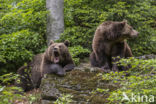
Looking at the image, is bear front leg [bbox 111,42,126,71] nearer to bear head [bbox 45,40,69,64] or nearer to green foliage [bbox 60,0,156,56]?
bear head [bbox 45,40,69,64]

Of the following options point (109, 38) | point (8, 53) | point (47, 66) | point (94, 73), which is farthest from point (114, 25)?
point (8, 53)

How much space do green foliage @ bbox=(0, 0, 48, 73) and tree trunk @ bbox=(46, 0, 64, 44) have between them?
281 millimetres

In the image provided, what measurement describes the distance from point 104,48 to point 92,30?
2235mm

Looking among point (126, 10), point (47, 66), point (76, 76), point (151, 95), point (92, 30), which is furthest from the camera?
point (92, 30)

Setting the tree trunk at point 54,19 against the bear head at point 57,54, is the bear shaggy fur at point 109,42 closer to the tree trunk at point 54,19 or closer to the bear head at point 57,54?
the bear head at point 57,54

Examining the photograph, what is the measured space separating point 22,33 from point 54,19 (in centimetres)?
159

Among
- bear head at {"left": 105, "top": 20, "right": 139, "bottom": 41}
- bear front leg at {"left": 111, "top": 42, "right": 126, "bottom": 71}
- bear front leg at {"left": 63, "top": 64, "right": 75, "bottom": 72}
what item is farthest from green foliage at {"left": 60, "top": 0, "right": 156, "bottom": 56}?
bear front leg at {"left": 63, "top": 64, "right": 75, "bottom": 72}

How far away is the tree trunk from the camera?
8.60m

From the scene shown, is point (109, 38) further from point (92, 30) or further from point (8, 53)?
point (8, 53)

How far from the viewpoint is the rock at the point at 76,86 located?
462 cm

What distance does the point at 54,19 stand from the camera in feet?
28.5

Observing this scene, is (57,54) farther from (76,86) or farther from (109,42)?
(109,42)

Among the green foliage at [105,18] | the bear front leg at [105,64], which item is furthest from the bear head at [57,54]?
the green foliage at [105,18]

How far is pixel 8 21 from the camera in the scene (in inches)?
324
